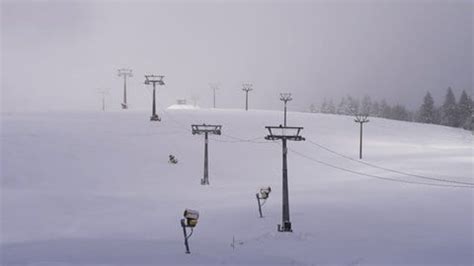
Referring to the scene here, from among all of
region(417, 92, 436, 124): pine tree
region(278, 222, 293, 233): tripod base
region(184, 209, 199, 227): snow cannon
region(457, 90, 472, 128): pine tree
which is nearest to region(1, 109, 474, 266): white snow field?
region(278, 222, 293, 233): tripod base

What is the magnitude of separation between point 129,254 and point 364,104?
140681mm

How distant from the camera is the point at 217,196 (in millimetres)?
34125

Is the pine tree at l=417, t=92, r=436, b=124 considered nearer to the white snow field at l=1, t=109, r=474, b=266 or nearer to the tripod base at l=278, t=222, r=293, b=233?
the white snow field at l=1, t=109, r=474, b=266

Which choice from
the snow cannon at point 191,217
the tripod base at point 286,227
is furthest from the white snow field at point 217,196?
the snow cannon at point 191,217

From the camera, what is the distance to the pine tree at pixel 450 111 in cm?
11812

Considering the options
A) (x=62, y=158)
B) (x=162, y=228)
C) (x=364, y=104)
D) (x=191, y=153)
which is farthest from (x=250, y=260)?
(x=364, y=104)

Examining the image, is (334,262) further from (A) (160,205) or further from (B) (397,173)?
(B) (397,173)

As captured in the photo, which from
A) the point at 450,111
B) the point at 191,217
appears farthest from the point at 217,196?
the point at 450,111

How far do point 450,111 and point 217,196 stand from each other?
327 ft

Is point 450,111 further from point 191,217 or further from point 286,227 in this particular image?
point 191,217

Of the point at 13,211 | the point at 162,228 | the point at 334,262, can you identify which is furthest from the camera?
the point at 13,211

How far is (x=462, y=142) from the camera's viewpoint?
249 feet

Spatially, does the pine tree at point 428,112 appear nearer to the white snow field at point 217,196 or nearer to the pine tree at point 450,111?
the pine tree at point 450,111

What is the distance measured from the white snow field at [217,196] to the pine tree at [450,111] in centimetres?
5328
